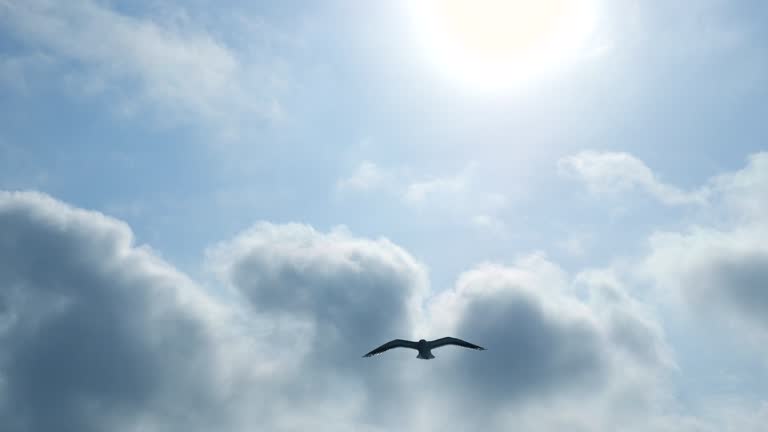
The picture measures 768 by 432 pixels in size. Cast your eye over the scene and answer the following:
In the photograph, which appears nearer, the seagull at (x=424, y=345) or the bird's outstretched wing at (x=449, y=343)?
the seagull at (x=424, y=345)

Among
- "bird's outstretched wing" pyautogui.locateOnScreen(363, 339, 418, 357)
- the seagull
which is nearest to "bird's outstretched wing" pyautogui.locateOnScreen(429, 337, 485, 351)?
the seagull

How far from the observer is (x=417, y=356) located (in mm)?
102875

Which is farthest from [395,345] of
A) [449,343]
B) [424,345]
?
[449,343]

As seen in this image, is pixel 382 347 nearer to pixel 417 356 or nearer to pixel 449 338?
pixel 417 356

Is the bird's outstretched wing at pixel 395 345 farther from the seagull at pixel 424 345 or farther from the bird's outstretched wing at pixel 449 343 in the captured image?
the bird's outstretched wing at pixel 449 343

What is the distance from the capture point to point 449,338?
106 m

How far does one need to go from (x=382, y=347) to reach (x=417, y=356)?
7.09m

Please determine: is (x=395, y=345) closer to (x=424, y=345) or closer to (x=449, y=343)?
(x=424, y=345)

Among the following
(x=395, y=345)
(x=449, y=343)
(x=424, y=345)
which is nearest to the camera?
(x=424, y=345)

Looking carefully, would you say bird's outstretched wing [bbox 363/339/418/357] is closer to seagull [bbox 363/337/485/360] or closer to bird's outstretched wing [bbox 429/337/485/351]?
seagull [bbox 363/337/485/360]

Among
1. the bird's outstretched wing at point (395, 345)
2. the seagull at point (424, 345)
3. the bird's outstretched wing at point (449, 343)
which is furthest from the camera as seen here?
the bird's outstretched wing at point (449, 343)

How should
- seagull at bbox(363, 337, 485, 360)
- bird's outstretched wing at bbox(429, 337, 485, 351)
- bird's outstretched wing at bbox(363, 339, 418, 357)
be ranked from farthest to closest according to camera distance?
bird's outstretched wing at bbox(429, 337, 485, 351) → seagull at bbox(363, 337, 485, 360) → bird's outstretched wing at bbox(363, 339, 418, 357)

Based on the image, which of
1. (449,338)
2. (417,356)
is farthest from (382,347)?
(449,338)

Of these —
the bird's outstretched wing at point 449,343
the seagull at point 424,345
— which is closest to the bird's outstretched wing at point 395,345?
the seagull at point 424,345
